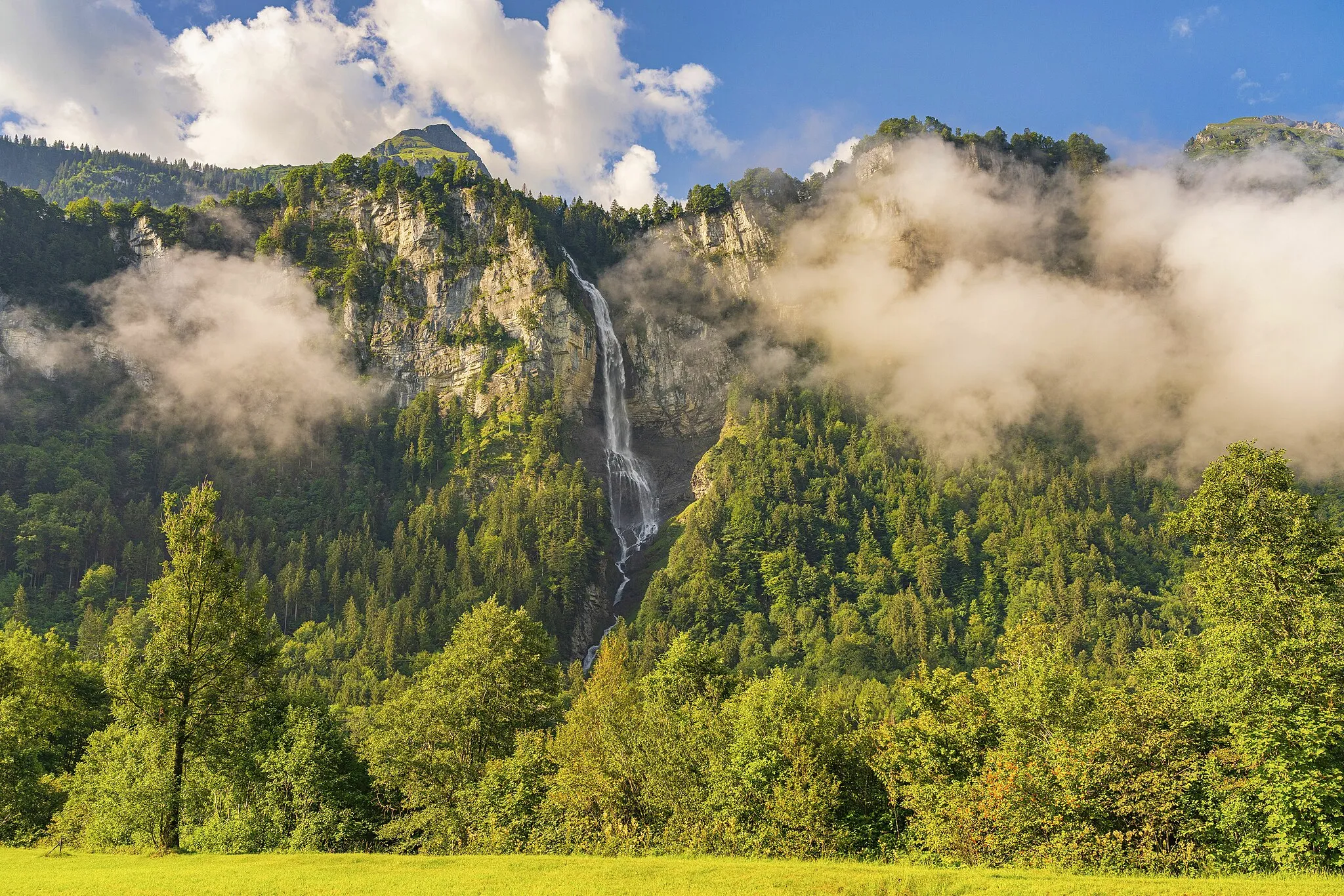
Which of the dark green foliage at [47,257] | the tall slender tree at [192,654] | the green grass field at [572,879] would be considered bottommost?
the green grass field at [572,879]

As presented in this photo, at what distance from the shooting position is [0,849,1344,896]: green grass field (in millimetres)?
23609

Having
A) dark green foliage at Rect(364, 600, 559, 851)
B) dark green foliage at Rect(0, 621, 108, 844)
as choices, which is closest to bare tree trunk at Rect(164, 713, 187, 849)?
dark green foliage at Rect(364, 600, 559, 851)

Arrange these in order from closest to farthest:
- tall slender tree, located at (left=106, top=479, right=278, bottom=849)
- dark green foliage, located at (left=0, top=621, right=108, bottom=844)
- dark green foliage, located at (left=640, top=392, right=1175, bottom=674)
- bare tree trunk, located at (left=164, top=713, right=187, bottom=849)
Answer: bare tree trunk, located at (left=164, top=713, right=187, bottom=849) → tall slender tree, located at (left=106, top=479, right=278, bottom=849) → dark green foliage, located at (left=0, top=621, right=108, bottom=844) → dark green foliage, located at (left=640, top=392, right=1175, bottom=674)

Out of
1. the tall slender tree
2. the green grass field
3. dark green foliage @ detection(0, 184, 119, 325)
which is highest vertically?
dark green foliage @ detection(0, 184, 119, 325)

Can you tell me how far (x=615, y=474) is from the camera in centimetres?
19300

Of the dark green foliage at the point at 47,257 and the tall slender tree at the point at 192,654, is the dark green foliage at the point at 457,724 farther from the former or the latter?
the dark green foliage at the point at 47,257

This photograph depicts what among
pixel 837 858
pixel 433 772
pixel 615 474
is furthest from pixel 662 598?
pixel 837 858

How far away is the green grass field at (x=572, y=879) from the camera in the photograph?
930 inches

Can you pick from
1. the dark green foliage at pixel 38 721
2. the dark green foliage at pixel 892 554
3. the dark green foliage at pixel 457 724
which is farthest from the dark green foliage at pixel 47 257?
the dark green foliage at pixel 457 724

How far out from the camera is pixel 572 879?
85.8ft

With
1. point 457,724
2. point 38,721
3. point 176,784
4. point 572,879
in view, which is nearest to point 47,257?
point 38,721

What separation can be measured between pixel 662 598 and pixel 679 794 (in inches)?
4272

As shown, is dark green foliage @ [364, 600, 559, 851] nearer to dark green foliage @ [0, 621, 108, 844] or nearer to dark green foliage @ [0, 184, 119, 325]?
dark green foliage @ [0, 621, 108, 844]

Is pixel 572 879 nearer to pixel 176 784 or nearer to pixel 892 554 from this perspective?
pixel 176 784
